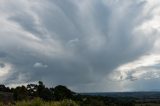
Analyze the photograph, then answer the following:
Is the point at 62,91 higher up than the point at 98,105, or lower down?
higher up

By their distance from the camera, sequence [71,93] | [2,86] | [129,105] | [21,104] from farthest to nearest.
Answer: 1. [2,86]
2. [129,105]
3. [71,93]
4. [21,104]

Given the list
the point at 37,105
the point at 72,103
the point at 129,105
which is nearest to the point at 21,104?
the point at 37,105

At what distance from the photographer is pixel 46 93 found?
7019 centimetres

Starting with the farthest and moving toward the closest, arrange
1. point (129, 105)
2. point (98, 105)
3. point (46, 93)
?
1. point (129, 105)
2. point (46, 93)
3. point (98, 105)

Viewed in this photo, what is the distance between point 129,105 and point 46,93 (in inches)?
1917

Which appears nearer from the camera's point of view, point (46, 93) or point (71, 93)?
point (46, 93)

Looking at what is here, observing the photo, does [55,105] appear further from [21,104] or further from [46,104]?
[21,104]

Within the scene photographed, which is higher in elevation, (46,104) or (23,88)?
(23,88)

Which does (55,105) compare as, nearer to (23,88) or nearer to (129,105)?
(23,88)

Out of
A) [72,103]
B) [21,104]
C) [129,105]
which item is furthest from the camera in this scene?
[129,105]

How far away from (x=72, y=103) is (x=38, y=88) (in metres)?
54.8

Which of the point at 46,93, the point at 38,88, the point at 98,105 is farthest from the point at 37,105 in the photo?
the point at 38,88

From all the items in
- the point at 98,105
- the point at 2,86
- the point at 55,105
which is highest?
the point at 2,86

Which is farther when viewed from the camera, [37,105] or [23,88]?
[23,88]
